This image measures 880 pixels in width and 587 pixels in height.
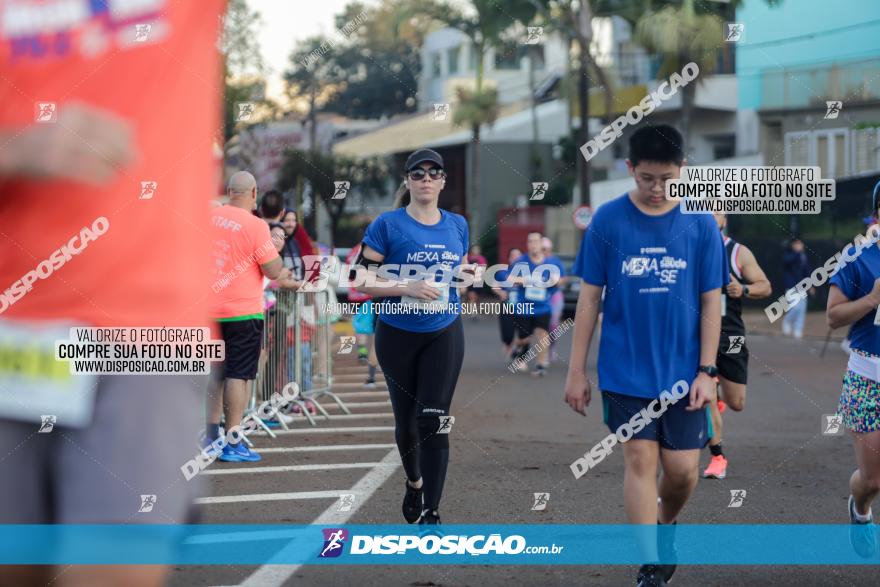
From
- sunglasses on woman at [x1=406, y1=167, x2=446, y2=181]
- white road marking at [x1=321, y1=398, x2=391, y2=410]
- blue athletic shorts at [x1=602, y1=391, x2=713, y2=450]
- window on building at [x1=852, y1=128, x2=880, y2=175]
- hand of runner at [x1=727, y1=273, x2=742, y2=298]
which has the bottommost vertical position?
white road marking at [x1=321, y1=398, x2=391, y2=410]

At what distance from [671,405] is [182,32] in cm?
390

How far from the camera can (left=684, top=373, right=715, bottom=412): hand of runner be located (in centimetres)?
564

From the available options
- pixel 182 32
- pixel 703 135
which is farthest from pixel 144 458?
pixel 703 135

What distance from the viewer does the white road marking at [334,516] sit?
611 centimetres

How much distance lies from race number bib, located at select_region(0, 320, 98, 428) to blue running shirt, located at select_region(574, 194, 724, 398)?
3.58 metres

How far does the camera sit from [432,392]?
24.1 ft

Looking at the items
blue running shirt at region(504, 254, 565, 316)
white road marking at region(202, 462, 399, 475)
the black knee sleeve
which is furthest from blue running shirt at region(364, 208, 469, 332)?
blue running shirt at region(504, 254, 565, 316)

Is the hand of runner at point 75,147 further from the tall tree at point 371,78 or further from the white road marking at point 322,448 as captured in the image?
the tall tree at point 371,78

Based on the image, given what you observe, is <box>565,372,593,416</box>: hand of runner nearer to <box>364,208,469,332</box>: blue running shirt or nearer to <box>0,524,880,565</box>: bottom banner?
<box>0,524,880,565</box>: bottom banner

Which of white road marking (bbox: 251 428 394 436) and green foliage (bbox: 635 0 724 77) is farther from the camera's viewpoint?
green foliage (bbox: 635 0 724 77)

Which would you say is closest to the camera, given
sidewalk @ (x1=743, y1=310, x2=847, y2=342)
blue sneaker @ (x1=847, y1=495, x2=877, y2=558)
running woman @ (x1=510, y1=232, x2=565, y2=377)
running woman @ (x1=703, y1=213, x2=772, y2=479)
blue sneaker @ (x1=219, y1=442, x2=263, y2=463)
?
blue sneaker @ (x1=847, y1=495, x2=877, y2=558)

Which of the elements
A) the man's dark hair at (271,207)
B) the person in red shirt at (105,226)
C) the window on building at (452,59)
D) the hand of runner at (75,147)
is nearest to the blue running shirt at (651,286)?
the person in red shirt at (105,226)

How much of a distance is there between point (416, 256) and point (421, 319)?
34cm

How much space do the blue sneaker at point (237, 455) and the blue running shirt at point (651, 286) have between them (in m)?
4.90
